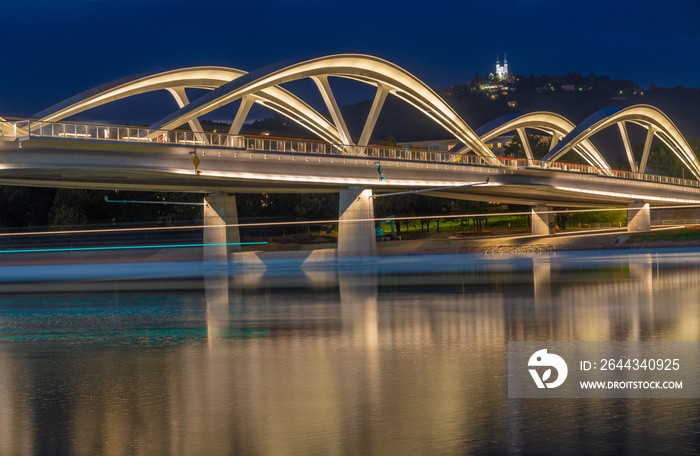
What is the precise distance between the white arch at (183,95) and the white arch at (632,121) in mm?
34531

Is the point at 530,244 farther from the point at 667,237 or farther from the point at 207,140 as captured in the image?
the point at 207,140

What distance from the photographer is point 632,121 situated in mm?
102688

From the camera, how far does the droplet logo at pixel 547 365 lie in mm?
11461

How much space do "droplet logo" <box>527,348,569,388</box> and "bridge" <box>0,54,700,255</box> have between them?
120ft

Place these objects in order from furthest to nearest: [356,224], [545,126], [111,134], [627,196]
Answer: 1. [545,126]
2. [627,196]
3. [356,224]
4. [111,134]

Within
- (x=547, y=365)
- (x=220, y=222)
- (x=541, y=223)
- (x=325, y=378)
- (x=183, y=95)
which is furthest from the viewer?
(x=541, y=223)

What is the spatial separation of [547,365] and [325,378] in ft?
11.9

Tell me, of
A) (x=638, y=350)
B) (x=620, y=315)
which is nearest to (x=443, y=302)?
(x=620, y=315)

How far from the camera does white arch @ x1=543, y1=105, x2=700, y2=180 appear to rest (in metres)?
89.7

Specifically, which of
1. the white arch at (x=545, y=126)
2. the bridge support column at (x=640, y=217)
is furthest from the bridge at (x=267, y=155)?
the bridge support column at (x=640, y=217)

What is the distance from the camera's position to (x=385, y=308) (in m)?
23.4

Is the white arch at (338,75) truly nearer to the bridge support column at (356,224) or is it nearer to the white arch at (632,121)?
the bridge support column at (356,224)

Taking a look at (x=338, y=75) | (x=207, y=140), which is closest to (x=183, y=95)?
(x=207, y=140)

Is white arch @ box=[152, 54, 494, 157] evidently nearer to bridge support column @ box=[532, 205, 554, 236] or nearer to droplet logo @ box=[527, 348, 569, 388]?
bridge support column @ box=[532, 205, 554, 236]
